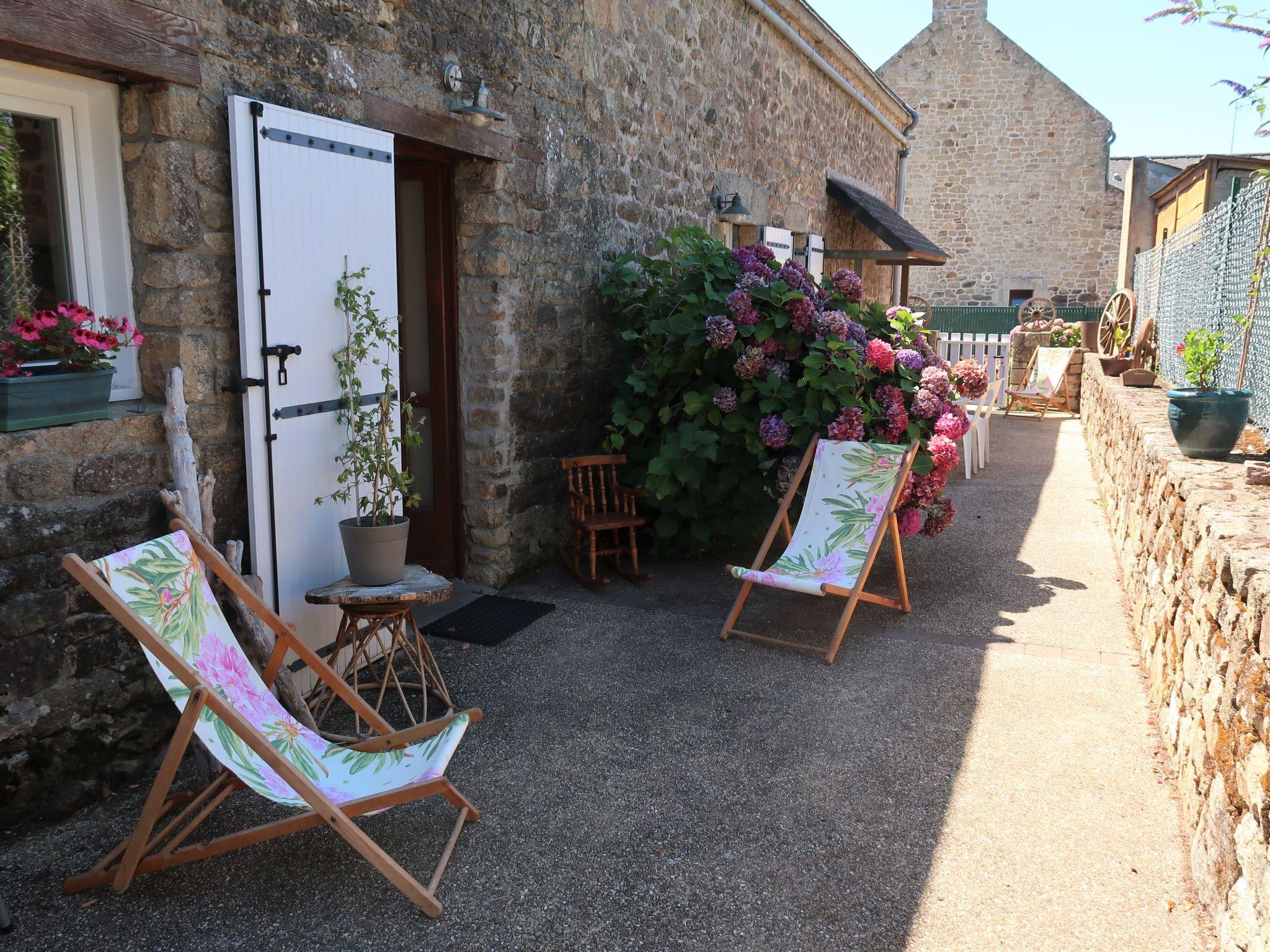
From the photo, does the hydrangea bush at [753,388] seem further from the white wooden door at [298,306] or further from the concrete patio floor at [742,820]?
the white wooden door at [298,306]

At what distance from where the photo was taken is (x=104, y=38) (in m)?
2.69

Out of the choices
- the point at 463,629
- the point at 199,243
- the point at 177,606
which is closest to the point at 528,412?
the point at 463,629

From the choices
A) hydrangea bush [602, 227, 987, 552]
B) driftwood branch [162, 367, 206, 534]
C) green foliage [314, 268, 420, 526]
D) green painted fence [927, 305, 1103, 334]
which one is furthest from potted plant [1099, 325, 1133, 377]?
green painted fence [927, 305, 1103, 334]

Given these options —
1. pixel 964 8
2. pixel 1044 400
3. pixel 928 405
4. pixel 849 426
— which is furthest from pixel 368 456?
pixel 964 8

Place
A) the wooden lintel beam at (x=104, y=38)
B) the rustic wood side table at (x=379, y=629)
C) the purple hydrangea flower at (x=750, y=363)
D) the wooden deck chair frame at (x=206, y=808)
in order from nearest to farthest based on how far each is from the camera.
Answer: the wooden deck chair frame at (x=206, y=808) < the wooden lintel beam at (x=104, y=38) < the rustic wood side table at (x=379, y=629) < the purple hydrangea flower at (x=750, y=363)

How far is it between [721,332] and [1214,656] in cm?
287

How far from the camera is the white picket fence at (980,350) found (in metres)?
13.9

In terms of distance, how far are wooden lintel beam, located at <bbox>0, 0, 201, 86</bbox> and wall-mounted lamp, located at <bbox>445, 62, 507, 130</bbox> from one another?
4.56 ft

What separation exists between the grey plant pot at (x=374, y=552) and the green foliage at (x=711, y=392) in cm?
178

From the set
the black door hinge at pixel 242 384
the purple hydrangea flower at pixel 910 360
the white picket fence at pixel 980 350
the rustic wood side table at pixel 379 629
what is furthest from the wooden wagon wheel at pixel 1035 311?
the black door hinge at pixel 242 384

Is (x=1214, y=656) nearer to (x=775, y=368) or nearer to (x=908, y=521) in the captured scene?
(x=908, y=521)

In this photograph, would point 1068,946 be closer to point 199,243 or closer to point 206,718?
point 206,718

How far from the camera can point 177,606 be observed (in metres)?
2.58

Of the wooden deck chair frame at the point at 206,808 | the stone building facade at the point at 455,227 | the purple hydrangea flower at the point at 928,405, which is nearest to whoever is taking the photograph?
the wooden deck chair frame at the point at 206,808
